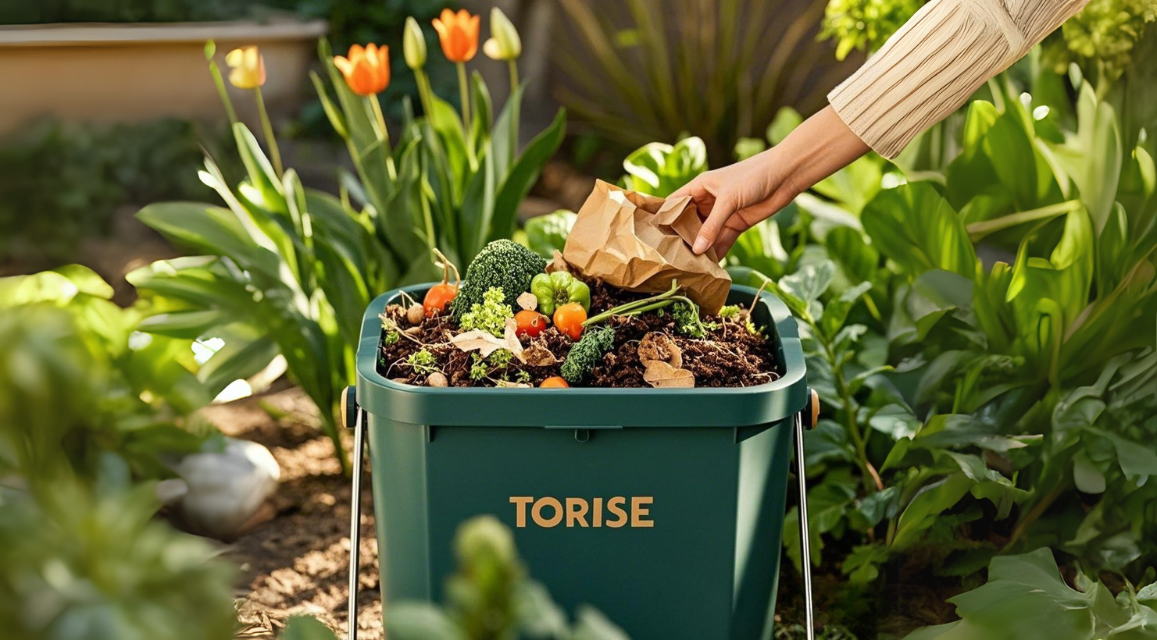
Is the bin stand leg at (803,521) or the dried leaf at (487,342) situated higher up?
the dried leaf at (487,342)

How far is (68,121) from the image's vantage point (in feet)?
13.1

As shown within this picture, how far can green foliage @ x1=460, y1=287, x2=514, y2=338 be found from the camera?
1.59 metres

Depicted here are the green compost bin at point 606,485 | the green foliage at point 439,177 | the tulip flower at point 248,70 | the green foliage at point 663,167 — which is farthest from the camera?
the green foliage at point 663,167

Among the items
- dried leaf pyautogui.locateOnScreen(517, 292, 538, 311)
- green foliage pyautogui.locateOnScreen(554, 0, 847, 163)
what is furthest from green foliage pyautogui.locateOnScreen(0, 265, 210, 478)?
green foliage pyautogui.locateOnScreen(554, 0, 847, 163)

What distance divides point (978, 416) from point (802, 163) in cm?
75

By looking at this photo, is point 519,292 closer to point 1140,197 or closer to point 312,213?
point 312,213

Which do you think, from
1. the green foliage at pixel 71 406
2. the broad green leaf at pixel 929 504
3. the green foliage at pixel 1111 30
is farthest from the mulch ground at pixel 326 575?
the green foliage at pixel 71 406

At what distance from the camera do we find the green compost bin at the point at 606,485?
1411mm

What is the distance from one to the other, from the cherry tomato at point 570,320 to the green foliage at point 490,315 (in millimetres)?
82

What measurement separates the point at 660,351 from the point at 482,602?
1.28 meters

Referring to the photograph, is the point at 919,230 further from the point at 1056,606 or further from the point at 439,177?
the point at 439,177

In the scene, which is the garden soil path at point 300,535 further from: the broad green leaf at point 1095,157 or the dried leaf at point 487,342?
the broad green leaf at point 1095,157

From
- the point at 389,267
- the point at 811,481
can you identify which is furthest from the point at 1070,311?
the point at 389,267

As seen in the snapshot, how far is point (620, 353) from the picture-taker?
1.55m
